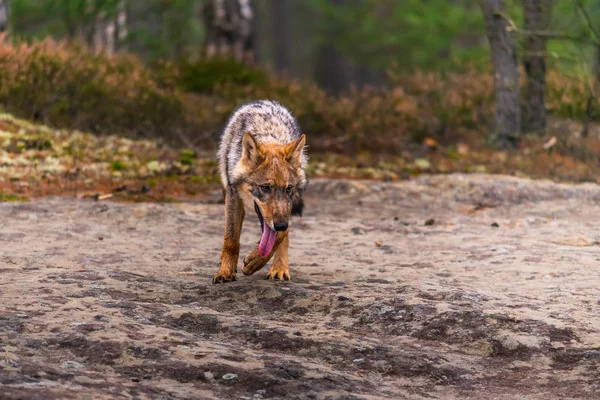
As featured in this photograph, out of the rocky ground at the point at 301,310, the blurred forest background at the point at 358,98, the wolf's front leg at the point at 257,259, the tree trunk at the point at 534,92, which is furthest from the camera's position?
the tree trunk at the point at 534,92

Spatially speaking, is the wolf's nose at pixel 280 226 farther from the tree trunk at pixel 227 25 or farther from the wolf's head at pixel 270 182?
the tree trunk at pixel 227 25

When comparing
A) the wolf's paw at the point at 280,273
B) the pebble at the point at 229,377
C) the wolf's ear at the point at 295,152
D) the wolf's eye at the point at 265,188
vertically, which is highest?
the wolf's ear at the point at 295,152

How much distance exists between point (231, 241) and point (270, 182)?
0.95m

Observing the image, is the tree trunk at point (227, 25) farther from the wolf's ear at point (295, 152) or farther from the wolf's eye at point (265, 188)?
the wolf's eye at point (265, 188)

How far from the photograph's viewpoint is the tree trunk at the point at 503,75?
16.5 metres

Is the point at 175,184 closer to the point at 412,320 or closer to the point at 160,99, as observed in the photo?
the point at 160,99

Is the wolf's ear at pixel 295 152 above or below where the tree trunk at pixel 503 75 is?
below

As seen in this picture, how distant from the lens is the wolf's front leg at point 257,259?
7906 mm

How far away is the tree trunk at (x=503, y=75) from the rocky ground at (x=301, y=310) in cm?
560

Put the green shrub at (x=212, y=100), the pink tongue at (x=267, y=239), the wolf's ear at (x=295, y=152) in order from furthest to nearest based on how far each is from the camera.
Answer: the green shrub at (x=212, y=100) → the wolf's ear at (x=295, y=152) → the pink tongue at (x=267, y=239)

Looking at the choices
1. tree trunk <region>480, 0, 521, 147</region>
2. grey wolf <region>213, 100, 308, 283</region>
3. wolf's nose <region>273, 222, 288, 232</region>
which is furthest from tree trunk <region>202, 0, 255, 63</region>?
wolf's nose <region>273, 222, 288, 232</region>

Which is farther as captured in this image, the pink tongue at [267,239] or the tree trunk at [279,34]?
the tree trunk at [279,34]

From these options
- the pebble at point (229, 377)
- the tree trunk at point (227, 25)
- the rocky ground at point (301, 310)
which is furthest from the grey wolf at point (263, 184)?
the tree trunk at point (227, 25)

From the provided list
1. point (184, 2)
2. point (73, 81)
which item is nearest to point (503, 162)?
point (73, 81)
